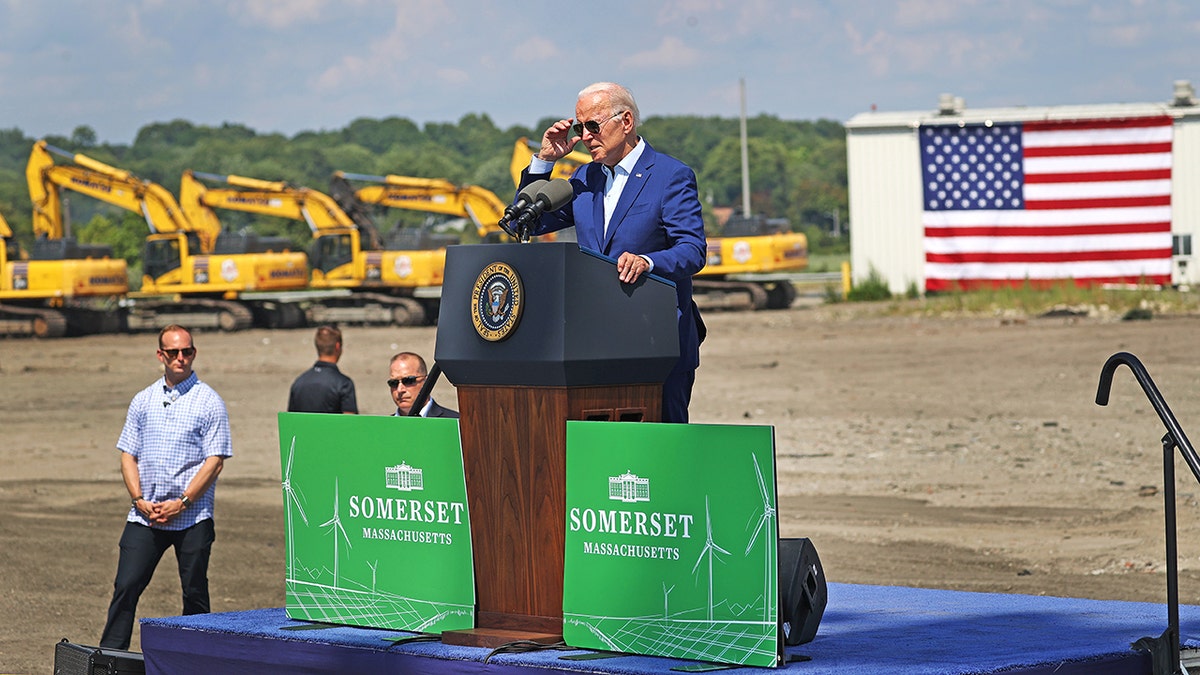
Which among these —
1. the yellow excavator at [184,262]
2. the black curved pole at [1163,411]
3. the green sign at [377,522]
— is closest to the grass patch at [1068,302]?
the yellow excavator at [184,262]

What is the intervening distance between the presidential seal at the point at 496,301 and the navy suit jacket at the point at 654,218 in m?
0.39

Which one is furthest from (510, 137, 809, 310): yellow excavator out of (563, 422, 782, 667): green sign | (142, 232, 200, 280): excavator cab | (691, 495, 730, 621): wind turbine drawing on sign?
(691, 495, 730, 621): wind turbine drawing on sign

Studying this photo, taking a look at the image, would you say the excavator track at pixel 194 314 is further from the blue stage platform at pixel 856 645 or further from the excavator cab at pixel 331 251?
the blue stage platform at pixel 856 645

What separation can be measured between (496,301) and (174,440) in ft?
12.3

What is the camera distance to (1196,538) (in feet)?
38.8

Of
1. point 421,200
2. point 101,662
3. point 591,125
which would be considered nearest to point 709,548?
point 591,125

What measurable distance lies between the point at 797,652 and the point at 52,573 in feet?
25.9

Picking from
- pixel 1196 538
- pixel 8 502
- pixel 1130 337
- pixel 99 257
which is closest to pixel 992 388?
pixel 1130 337

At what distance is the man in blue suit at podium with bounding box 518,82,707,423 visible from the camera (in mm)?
5410

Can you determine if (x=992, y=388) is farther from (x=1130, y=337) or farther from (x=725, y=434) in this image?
(x=725, y=434)

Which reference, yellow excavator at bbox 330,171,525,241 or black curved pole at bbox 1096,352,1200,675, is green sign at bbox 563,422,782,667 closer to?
black curved pole at bbox 1096,352,1200,675

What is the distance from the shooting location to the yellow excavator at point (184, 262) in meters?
39.8

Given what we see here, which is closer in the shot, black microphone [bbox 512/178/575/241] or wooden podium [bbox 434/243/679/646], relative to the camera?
wooden podium [bbox 434/243/679/646]

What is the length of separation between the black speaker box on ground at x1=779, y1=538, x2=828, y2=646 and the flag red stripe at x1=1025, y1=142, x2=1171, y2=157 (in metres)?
33.7
